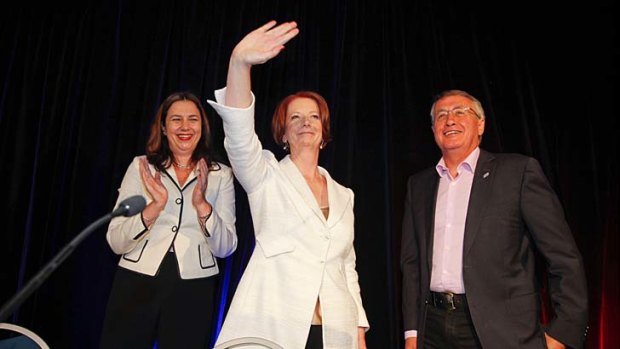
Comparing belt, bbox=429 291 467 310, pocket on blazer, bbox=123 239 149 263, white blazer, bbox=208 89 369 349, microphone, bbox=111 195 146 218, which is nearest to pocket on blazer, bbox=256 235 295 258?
white blazer, bbox=208 89 369 349

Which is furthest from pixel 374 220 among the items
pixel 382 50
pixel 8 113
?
pixel 8 113

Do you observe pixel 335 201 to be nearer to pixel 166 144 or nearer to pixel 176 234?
pixel 176 234

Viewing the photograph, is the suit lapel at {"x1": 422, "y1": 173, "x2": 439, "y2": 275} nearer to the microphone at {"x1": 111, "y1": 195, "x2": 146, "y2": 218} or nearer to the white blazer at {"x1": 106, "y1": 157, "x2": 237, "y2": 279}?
the white blazer at {"x1": 106, "y1": 157, "x2": 237, "y2": 279}

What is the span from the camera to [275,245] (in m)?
1.81

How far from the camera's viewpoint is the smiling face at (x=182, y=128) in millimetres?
2318

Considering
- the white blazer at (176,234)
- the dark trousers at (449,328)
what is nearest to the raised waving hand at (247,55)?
the white blazer at (176,234)

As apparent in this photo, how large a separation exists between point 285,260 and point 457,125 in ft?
3.36

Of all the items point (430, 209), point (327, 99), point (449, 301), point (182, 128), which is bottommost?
point (449, 301)

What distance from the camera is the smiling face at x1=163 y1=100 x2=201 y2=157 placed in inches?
91.3

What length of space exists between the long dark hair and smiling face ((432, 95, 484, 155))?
1.06m

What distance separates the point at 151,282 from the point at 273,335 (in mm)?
675

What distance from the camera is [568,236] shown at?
1.96 meters

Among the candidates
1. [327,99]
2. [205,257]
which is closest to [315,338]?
[205,257]

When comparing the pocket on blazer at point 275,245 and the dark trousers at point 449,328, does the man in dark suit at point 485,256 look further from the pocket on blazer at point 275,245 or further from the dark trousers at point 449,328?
the pocket on blazer at point 275,245
